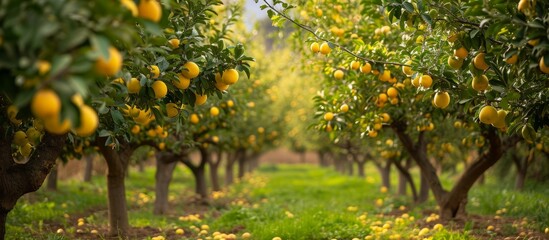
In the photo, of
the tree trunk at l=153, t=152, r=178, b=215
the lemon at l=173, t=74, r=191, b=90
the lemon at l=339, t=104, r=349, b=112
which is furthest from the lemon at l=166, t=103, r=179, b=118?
the tree trunk at l=153, t=152, r=178, b=215

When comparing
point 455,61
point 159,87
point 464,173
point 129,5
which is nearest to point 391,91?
point 455,61

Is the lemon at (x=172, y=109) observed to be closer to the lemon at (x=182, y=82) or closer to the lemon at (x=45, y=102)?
the lemon at (x=182, y=82)

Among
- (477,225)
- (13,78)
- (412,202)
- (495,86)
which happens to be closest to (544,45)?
(495,86)

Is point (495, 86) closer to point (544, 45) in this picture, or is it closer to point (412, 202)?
point (544, 45)

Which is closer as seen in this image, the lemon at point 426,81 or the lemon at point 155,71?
the lemon at point 155,71

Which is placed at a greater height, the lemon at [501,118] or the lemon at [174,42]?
the lemon at [174,42]

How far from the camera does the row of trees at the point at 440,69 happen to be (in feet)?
10.1

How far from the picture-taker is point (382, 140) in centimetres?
800

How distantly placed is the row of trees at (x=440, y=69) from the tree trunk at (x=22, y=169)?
6.70 ft

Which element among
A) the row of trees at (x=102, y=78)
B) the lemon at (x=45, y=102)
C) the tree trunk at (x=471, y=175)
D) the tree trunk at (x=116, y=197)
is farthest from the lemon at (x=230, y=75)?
the tree trunk at (x=471, y=175)

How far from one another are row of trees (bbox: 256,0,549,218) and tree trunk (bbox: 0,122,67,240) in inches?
80.4

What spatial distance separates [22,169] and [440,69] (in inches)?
130

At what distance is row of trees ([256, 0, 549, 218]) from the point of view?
3.07 meters

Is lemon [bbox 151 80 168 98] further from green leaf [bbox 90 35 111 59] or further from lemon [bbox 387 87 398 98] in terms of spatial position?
lemon [bbox 387 87 398 98]
